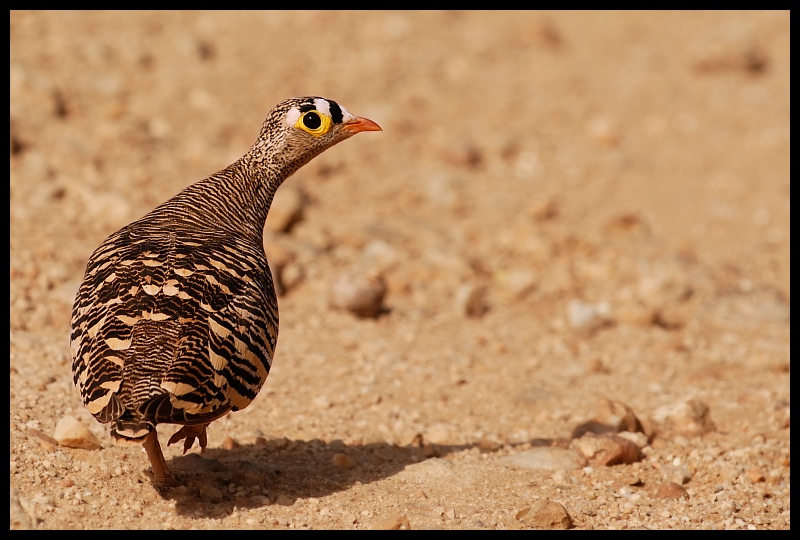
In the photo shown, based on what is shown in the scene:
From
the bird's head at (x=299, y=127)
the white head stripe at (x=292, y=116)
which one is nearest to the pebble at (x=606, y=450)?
the bird's head at (x=299, y=127)

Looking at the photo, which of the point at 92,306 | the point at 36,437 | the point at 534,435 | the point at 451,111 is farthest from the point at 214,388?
the point at 451,111

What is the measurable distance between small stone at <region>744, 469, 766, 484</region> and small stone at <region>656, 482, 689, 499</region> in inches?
22.1

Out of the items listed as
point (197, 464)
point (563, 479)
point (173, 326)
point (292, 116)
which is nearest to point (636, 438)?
point (563, 479)

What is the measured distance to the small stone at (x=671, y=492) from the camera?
6.39 m

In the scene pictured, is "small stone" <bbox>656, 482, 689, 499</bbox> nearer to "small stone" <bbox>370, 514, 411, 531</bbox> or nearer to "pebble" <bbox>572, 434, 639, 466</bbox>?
"pebble" <bbox>572, 434, 639, 466</bbox>

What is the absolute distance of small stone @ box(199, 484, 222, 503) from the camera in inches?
223

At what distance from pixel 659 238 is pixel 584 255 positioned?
1147mm

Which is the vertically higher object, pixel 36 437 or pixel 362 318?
pixel 36 437

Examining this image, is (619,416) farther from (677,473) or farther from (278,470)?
(278,470)

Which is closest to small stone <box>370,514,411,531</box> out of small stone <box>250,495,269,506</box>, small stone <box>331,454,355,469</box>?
small stone <box>250,495,269,506</box>

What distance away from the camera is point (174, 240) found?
231 inches

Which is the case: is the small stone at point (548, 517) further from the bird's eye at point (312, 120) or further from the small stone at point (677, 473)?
the bird's eye at point (312, 120)

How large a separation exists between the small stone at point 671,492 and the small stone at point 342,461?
6.14ft
